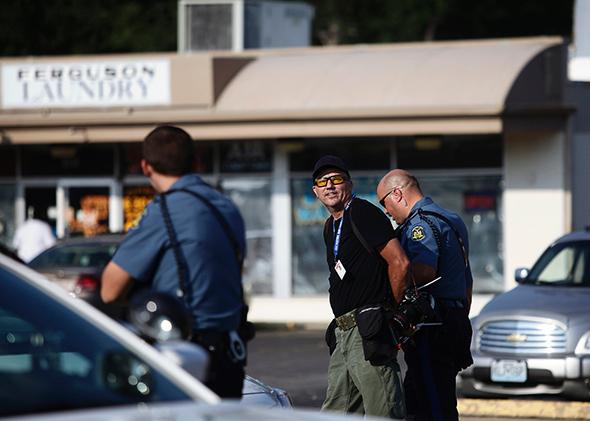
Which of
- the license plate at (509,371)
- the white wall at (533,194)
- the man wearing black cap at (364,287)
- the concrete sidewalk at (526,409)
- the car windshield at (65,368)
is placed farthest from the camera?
the white wall at (533,194)

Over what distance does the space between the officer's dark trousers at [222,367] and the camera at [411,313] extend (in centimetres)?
183

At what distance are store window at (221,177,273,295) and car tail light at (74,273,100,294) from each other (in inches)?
251

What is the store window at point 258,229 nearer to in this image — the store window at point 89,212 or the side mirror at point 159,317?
the store window at point 89,212

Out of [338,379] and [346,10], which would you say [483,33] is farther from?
[338,379]

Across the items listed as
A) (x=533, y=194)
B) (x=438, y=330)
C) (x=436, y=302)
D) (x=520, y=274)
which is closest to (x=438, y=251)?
(x=436, y=302)

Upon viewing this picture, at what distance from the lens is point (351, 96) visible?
21.6 meters

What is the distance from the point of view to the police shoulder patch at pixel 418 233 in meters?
7.58

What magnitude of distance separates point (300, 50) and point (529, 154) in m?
4.42

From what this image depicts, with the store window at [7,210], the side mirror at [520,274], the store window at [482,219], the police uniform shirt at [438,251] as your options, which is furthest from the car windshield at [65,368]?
the store window at [7,210]

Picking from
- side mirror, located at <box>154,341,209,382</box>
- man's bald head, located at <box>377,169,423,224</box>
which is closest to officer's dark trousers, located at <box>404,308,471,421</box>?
man's bald head, located at <box>377,169,423,224</box>

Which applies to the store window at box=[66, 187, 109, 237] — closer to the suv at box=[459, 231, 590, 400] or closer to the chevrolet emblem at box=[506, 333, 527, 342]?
the suv at box=[459, 231, 590, 400]

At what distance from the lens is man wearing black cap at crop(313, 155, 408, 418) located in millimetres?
7051

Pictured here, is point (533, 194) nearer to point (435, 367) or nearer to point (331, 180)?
point (435, 367)

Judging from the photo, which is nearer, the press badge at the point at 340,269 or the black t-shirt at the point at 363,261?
the black t-shirt at the point at 363,261
